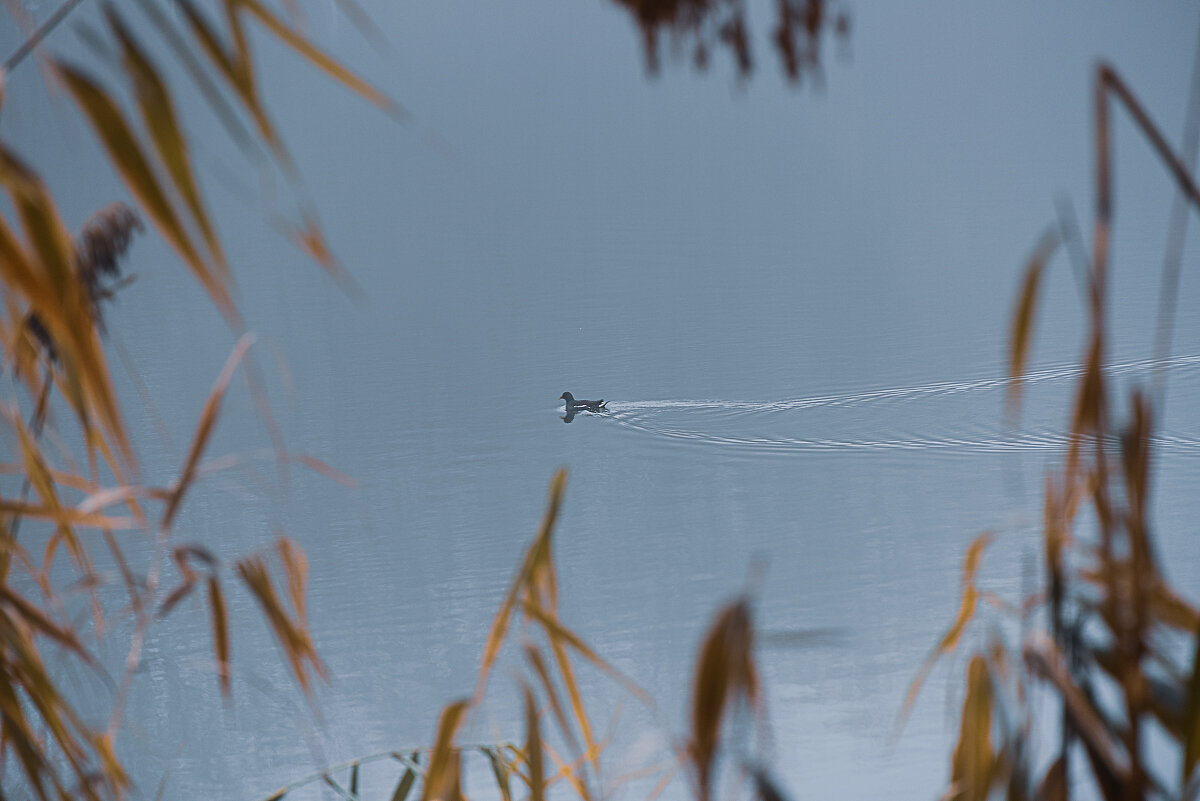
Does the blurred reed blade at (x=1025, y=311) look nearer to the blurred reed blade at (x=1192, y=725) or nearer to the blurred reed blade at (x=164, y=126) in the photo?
the blurred reed blade at (x=1192, y=725)

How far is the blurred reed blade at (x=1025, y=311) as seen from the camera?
0.32 meters

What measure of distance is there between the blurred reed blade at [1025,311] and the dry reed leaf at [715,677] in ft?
0.33

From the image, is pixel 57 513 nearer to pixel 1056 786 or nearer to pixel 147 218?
pixel 147 218

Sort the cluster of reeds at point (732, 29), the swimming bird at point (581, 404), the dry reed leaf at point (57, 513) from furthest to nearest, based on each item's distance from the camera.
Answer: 1. the swimming bird at point (581, 404)
2. the dry reed leaf at point (57, 513)
3. the cluster of reeds at point (732, 29)

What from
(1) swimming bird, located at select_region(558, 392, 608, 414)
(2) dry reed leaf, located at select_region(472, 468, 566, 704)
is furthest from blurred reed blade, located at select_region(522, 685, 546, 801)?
(1) swimming bird, located at select_region(558, 392, 608, 414)

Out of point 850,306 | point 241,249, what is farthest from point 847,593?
point 241,249

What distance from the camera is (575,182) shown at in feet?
59.7

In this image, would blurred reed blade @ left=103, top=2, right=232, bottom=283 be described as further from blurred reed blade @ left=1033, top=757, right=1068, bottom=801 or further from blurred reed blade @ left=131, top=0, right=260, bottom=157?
blurred reed blade @ left=1033, top=757, right=1068, bottom=801

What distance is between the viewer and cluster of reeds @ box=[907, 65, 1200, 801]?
30 cm

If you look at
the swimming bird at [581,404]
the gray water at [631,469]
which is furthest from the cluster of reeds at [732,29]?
the swimming bird at [581,404]

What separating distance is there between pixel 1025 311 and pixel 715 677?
0.15 meters

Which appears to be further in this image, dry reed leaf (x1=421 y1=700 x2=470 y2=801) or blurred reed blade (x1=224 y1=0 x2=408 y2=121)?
dry reed leaf (x1=421 y1=700 x2=470 y2=801)

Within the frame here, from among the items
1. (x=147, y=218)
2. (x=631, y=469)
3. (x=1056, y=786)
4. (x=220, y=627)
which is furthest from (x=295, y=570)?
(x=631, y=469)

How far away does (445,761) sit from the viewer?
0.49 m
